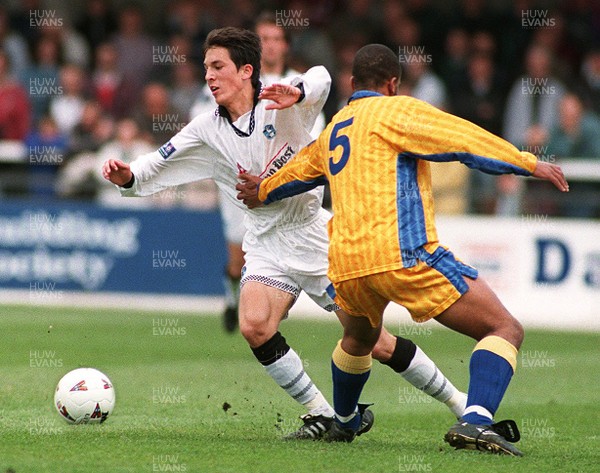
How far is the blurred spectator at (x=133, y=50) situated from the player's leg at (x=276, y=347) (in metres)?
11.0

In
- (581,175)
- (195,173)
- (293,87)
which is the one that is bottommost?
(581,175)

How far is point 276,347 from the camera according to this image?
21.4 feet

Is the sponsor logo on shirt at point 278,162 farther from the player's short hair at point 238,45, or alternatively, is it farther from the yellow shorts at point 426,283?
the yellow shorts at point 426,283

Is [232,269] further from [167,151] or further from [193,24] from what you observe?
[193,24]

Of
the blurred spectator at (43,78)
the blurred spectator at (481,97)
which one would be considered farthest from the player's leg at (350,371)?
the blurred spectator at (43,78)

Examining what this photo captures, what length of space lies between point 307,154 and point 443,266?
3.40ft

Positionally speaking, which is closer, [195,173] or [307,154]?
[307,154]

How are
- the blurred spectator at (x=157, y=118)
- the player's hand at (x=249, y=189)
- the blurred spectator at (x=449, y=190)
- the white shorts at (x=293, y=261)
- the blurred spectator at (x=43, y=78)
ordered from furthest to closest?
the blurred spectator at (x=43, y=78)
the blurred spectator at (x=157, y=118)
the blurred spectator at (x=449, y=190)
the white shorts at (x=293, y=261)
the player's hand at (x=249, y=189)

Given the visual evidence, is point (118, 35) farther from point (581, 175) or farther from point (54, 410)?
point (54, 410)

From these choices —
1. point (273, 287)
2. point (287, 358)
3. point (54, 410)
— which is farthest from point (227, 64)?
point (54, 410)

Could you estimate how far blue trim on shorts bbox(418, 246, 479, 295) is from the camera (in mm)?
5758

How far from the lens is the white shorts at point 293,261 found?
6777mm

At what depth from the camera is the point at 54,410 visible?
7.38 m

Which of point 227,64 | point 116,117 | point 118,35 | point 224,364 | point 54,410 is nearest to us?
point 227,64
